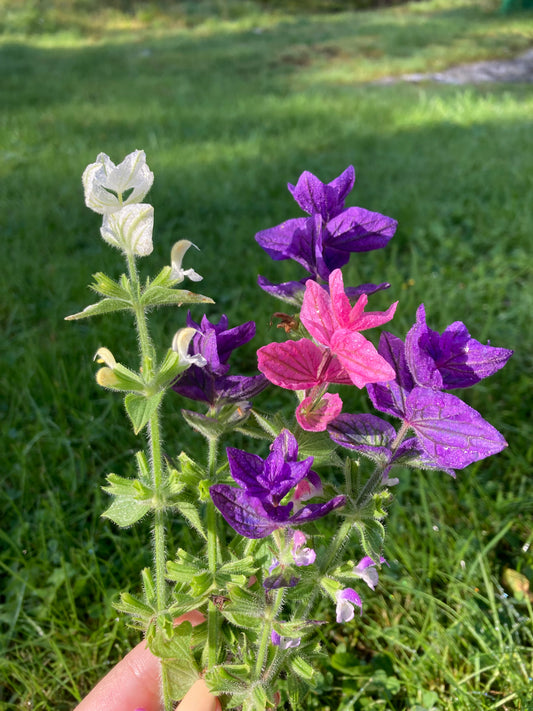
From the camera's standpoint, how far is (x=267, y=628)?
0.93 metres

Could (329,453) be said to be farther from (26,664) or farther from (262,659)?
(26,664)

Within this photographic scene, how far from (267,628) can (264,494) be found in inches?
10.4

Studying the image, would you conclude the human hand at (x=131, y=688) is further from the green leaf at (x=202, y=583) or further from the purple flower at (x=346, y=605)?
the purple flower at (x=346, y=605)

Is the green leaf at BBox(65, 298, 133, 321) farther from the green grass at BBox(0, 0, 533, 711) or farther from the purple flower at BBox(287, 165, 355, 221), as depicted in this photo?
the green grass at BBox(0, 0, 533, 711)

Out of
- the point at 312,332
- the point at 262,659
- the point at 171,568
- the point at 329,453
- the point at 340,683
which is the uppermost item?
the point at 312,332

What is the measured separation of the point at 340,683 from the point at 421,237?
95.8 inches

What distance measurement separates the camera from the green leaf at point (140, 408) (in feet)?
2.54

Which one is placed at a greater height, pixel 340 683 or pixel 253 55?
pixel 253 55

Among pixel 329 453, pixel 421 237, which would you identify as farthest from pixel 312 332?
pixel 421 237

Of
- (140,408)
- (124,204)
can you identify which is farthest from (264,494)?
(124,204)

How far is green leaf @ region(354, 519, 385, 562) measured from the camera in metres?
0.83

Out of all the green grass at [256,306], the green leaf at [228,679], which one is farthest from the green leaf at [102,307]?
the green grass at [256,306]

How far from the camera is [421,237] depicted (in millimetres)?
3277

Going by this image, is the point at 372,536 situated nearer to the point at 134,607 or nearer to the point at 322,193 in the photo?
the point at 134,607
